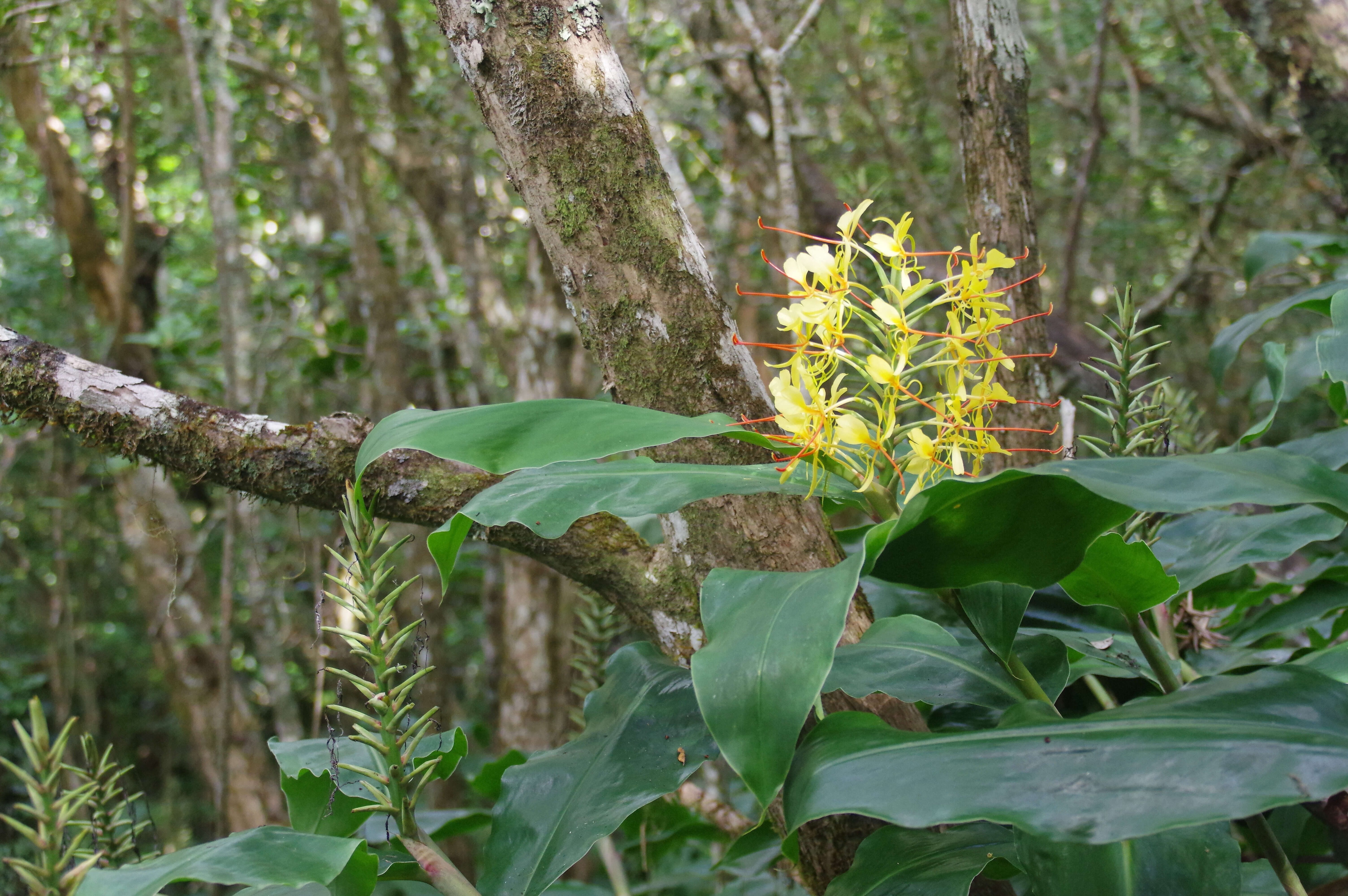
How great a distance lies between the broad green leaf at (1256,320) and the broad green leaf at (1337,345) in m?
0.23

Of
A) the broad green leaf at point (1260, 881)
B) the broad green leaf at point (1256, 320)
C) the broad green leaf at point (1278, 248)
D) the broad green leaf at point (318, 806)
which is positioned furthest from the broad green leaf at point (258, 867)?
the broad green leaf at point (1278, 248)

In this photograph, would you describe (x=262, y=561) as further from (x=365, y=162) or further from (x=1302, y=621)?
(x=1302, y=621)

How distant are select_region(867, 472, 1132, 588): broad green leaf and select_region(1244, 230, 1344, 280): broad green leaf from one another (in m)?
1.52

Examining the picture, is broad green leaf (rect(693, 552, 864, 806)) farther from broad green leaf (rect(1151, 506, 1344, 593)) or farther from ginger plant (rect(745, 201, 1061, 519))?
broad green leaf (rect(1151, 506, 1344, 593))

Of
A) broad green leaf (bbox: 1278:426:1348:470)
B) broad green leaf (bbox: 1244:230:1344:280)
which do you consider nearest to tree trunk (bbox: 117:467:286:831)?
broad green leaf (bbox: 1278:426:1348:470)

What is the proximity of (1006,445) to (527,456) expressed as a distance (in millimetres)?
983

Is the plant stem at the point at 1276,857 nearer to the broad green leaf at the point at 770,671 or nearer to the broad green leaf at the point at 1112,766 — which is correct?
the broad green leaf at the point at 1112,766

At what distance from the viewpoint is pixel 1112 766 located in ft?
2.05

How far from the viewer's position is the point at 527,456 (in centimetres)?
75

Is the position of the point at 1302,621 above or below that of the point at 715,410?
below

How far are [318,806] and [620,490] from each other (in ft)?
1.65

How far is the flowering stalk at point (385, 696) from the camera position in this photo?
78 centimetres

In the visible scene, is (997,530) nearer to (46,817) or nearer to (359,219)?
(46,817)

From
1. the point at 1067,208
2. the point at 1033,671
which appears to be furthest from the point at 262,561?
the point at 1067,208
